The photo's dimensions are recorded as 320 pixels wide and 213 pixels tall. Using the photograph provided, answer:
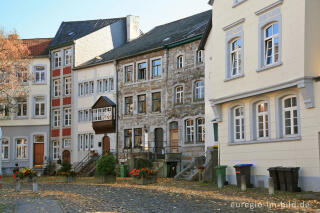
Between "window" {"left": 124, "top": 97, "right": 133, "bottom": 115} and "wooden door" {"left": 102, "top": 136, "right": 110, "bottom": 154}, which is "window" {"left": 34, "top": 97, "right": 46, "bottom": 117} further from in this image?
"window" {"left": 124, "top": 97, "right": 133, "bottom": 115}

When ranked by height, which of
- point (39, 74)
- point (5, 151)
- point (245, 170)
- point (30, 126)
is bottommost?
point (245, 170)

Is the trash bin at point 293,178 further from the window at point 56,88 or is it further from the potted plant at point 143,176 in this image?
the window at point 56,88

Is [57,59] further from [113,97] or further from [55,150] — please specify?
[113,97]

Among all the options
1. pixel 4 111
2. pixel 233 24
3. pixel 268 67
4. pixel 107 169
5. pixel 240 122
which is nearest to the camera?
pixel 268 67

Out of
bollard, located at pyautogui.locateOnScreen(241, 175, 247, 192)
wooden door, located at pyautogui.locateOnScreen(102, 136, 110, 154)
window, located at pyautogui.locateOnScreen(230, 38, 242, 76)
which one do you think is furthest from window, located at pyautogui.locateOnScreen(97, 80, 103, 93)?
bollard, located at pyautogui.locateOnScreen(241, 175, 247, 192)

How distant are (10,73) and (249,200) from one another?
84.8 feet

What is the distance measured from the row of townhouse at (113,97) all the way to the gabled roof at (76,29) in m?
0.11

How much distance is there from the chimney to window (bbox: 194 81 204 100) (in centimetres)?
1519

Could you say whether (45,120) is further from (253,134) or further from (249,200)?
(249,200)

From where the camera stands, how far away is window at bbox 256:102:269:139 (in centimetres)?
1995

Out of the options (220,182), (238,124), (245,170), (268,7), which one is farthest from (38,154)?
(268,7)

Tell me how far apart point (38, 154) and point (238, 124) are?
2771 cm

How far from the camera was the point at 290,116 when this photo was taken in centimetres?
1847

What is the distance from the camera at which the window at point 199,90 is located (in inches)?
1312
